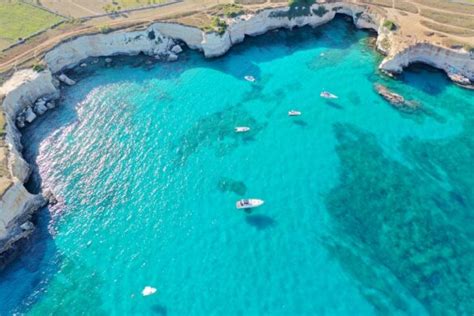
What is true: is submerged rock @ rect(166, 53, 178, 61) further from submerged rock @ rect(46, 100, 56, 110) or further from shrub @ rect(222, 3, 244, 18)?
submerged rock @ rect(46, 100, 56, 110)

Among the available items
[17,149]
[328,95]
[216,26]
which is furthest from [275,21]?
[17,149]

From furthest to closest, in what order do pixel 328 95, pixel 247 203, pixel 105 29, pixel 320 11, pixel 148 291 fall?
pixel 320 11, pixel 105 29, pixel 328 95, pixel 247 203, pixel 148 291

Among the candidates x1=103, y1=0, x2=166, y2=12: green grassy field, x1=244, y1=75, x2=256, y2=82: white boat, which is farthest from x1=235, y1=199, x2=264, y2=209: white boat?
x1=103, y1=0, x2=166, y2=12: green grassy field

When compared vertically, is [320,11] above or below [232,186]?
above

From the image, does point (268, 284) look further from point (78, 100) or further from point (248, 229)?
point (78, 100)

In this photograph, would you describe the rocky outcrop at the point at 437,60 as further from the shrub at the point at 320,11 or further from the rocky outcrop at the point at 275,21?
the shrub at the point at 320,11

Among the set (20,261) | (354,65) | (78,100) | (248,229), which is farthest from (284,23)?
(20,261)

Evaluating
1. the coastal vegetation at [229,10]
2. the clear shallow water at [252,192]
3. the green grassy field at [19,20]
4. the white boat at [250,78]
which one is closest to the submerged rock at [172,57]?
the clear shallow water at [252,192]

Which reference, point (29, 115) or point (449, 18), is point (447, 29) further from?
point (29, 115)
